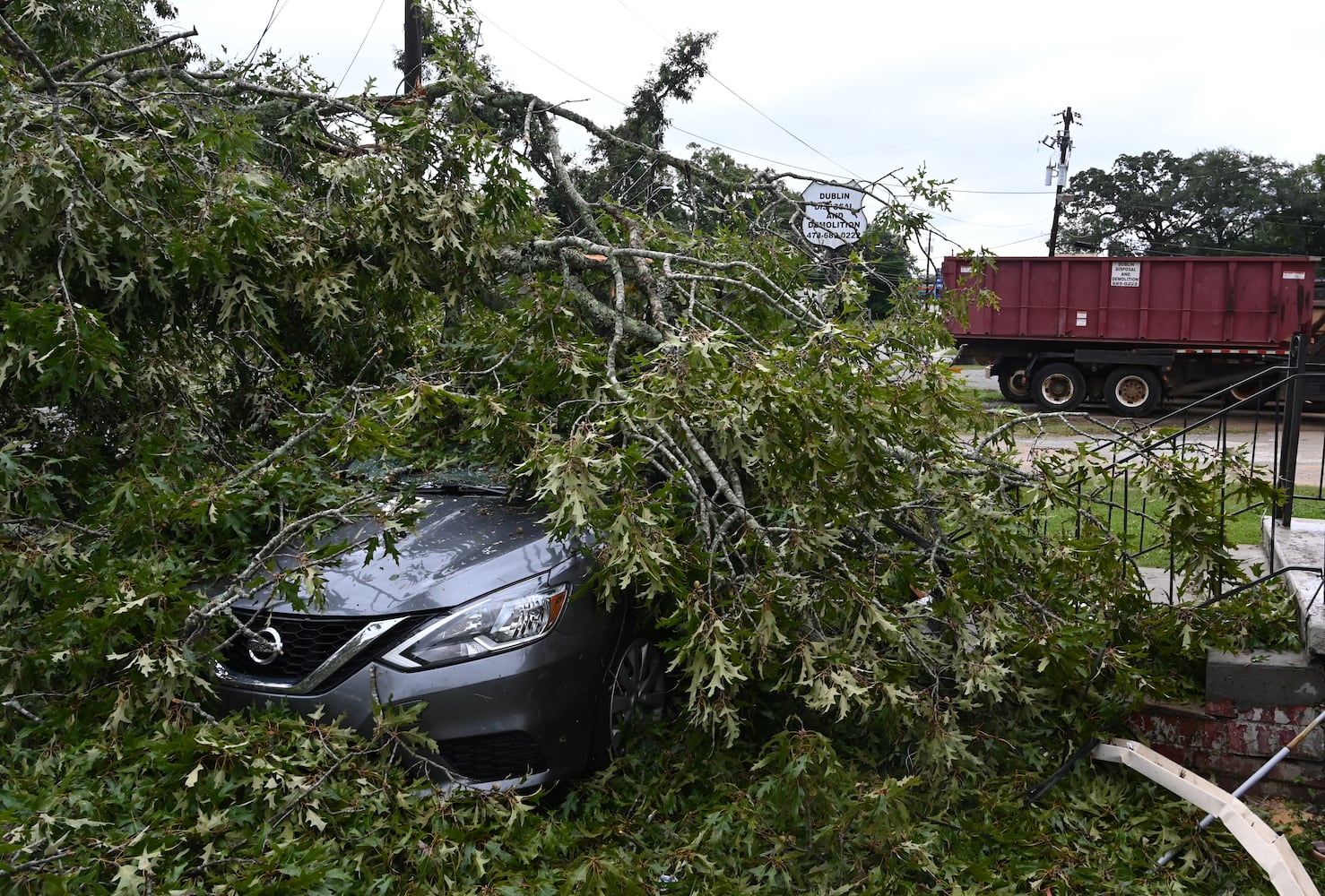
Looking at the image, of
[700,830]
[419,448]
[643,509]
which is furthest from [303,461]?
[700,830]

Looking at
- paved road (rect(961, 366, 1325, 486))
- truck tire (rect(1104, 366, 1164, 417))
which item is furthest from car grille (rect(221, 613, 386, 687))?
truck tire (rect(1104, 366, 1164, 417))

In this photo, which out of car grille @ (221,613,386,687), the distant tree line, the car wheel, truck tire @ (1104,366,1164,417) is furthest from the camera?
the distant tree line

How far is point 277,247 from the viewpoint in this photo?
13.8ft

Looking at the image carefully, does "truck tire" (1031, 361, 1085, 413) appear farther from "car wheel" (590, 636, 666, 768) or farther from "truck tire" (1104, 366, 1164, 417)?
"car wheel" (590, 636, 666, 768)

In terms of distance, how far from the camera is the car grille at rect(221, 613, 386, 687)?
130 inches

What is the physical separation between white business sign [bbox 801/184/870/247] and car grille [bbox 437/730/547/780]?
361 centimetres

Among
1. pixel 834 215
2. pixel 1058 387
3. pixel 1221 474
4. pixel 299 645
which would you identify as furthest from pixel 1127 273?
pixel 299 645

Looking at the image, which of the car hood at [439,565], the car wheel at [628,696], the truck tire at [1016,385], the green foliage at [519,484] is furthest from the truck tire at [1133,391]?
the car hood at [439,565]

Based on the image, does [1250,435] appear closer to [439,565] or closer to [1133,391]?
[1133,391]

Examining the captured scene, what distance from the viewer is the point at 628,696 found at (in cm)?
370

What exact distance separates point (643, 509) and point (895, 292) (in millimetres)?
2922

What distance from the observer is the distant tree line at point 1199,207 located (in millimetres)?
53406

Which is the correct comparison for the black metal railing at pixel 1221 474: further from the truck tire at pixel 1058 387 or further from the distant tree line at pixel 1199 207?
the distant tree line at pixel 1199 207

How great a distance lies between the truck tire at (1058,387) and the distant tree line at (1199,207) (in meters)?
37.6
